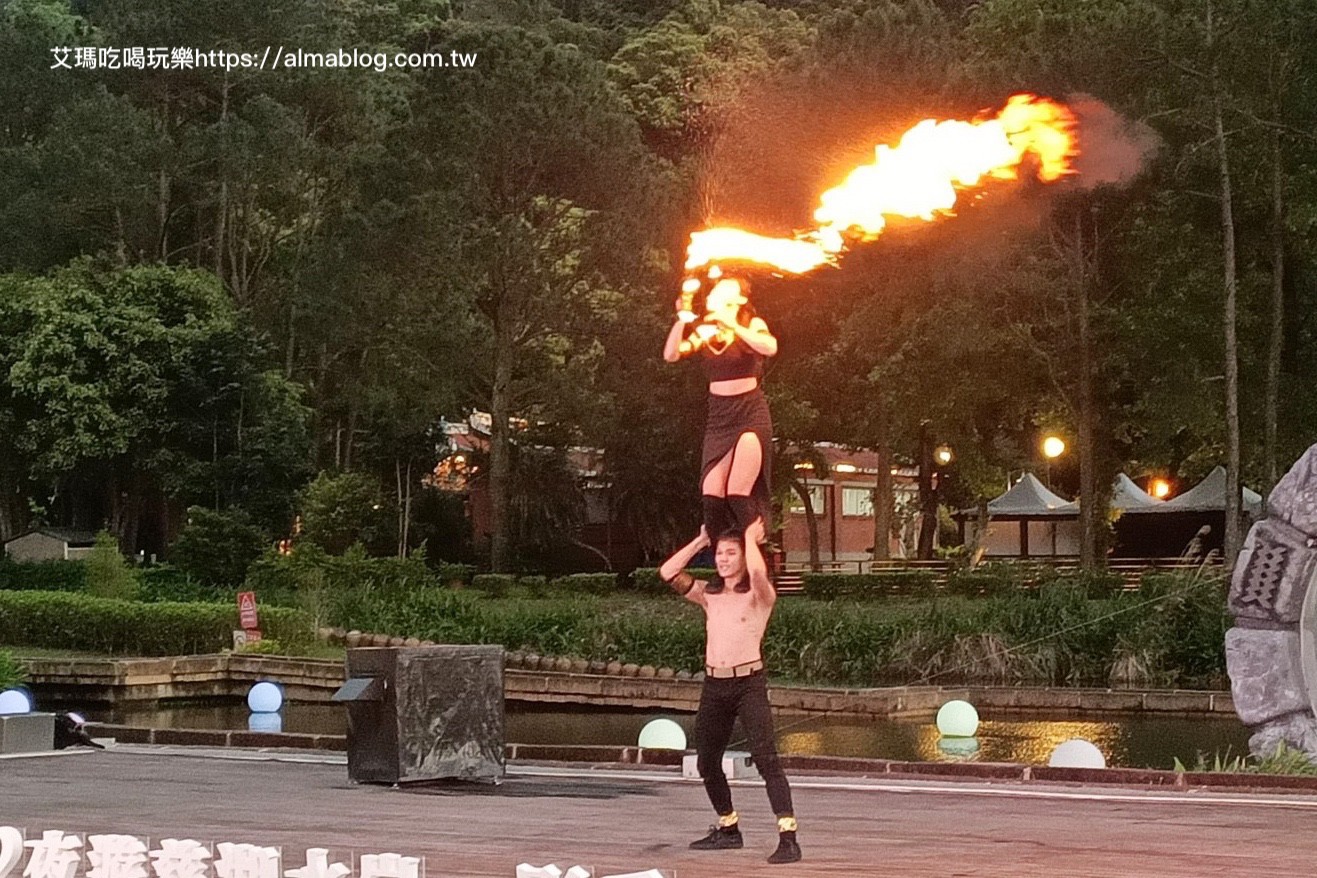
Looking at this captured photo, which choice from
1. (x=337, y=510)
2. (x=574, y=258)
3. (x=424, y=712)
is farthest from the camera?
(x=574, y=258)

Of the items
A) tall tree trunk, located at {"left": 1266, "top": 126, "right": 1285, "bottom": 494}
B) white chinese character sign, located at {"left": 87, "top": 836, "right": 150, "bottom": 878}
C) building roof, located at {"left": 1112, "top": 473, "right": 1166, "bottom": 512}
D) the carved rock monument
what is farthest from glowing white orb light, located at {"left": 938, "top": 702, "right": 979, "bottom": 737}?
building roof, located at {"left": 1112, "top": 473, "right": 1166, "bottom": 512}

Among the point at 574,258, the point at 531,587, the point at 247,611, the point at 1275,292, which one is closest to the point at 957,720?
the point at 247,611

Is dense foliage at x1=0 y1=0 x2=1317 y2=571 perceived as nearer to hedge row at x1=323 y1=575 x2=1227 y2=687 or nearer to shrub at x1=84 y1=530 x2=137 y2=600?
shrub at x1=84 y1=530 x2=137 y2=600

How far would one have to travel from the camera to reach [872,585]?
1563 inches

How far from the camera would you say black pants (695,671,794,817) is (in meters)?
7.99

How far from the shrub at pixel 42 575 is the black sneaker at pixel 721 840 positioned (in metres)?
35.2

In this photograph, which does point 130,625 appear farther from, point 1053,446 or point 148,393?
point 1053,446

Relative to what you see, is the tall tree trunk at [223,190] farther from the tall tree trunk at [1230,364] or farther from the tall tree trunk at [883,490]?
the tall tree trunk at [1230,364]

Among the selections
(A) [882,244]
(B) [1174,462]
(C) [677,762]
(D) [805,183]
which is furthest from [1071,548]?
(C) [677,762]

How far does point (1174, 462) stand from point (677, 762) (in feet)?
Result: 129

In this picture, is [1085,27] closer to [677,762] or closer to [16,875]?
[677,762]

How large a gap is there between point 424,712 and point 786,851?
4.06 m

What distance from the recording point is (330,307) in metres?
49.2

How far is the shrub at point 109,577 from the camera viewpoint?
35.8m
